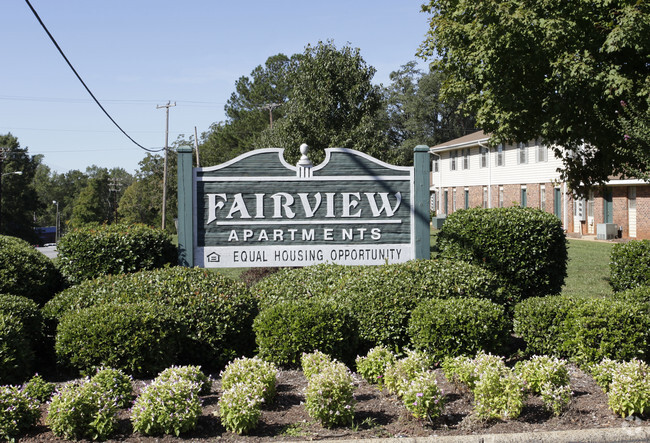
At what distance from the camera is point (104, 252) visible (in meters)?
7.94

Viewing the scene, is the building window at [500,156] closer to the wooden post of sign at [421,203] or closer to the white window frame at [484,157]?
the white window frame at [484,157]

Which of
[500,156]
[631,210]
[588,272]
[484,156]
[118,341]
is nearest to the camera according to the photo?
[118,341]

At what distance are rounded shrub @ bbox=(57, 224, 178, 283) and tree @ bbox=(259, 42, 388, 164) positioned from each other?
9.43 metres

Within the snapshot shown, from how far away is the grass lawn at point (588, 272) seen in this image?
1302cm

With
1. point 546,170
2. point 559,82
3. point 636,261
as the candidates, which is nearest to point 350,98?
point 559,82

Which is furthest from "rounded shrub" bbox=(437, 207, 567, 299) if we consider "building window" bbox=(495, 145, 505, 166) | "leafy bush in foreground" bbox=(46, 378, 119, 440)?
"building window" bbox=(495, 145, 505, 166)

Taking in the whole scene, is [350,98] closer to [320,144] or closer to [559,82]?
[320,144]

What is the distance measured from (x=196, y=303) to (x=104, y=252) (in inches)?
85.7

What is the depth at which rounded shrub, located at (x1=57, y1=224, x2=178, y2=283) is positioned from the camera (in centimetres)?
796

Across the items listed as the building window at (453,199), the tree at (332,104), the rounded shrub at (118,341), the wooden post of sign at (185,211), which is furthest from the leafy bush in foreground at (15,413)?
the building window at (453,199)

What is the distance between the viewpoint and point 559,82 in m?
13.2

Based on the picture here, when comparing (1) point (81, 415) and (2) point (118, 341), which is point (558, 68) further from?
(1) point (81, 415)

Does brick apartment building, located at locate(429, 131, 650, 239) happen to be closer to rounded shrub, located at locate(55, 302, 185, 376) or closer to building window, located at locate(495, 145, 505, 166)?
building window, located at locate(495, 145, 505, 166)

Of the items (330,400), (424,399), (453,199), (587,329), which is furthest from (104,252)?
(453,199)
